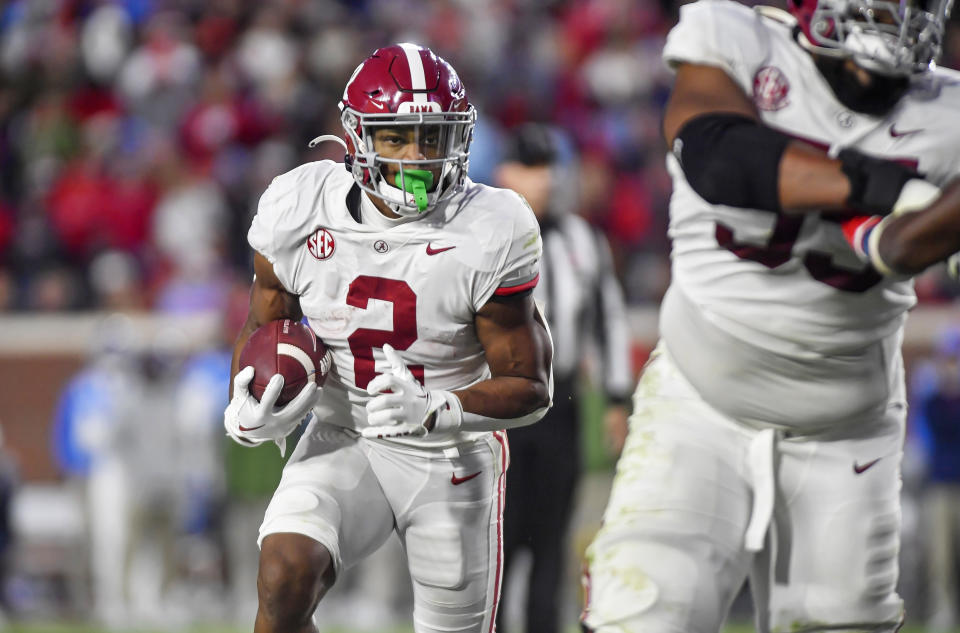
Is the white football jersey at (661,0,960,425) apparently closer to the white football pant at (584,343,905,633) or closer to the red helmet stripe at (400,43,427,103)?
the white football pant at (584,343,905,633)

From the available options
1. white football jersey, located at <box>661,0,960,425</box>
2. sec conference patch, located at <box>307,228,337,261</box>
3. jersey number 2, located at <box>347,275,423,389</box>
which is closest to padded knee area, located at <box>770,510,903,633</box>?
white football jersey, located at <box>661,0,960,425</box>

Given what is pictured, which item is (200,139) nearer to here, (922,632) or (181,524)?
(181,524)

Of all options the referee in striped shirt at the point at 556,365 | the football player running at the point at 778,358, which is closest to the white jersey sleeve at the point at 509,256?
the football player running at the point at 778,358

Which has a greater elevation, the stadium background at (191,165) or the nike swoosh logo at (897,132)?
the nike swoosh logo at (897,132)

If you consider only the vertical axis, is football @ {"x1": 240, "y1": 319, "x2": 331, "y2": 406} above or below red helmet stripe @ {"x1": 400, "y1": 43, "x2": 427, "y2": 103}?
below

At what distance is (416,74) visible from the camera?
343 centimetres

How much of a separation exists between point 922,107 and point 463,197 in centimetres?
114

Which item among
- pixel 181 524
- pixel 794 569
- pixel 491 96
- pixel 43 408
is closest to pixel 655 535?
pixel 794 569

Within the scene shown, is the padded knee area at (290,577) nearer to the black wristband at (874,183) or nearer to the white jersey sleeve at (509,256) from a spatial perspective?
the white jersey sleeve at (509,256)

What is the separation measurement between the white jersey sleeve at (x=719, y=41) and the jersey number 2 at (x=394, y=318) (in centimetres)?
90

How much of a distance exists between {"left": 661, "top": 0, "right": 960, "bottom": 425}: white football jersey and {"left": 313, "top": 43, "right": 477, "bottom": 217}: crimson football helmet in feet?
2.13

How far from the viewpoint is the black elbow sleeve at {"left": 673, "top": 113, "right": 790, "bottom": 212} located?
8.23 feet

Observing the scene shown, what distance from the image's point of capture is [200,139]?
10305 millimetres

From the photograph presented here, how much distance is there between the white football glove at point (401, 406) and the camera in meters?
3.10
